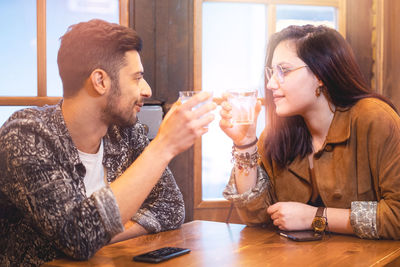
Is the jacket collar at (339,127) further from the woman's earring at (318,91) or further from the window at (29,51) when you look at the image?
the window at (29,51)

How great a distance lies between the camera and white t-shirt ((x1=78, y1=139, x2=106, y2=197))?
170 cm

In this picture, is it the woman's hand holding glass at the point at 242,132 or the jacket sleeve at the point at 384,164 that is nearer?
the jacket sleeve at the point at 384,164

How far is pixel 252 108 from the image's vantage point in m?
1.68

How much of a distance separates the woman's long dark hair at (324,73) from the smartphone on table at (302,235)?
394 mm

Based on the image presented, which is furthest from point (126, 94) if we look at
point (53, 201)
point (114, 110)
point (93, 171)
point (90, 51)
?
point (53, 201)

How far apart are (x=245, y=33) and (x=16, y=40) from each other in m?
1.41

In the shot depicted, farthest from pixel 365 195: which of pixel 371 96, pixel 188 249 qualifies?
pixel 188 249

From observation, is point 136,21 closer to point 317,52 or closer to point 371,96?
point 317,52

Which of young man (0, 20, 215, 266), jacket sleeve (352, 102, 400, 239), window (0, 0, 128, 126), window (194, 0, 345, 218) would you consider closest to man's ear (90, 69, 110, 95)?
young man (0, 20, 215, 266)

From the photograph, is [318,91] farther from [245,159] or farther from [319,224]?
[319,224]

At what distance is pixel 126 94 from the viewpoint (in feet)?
5.59

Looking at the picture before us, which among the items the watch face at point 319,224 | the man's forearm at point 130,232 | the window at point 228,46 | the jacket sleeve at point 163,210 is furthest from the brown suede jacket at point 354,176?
the window at point 228,46

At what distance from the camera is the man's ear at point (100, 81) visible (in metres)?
1.66

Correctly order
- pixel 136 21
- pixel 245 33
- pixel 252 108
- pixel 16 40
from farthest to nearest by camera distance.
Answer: pixel 245 33, pixel 136 21, pixel 16 40, pixel 252 108
